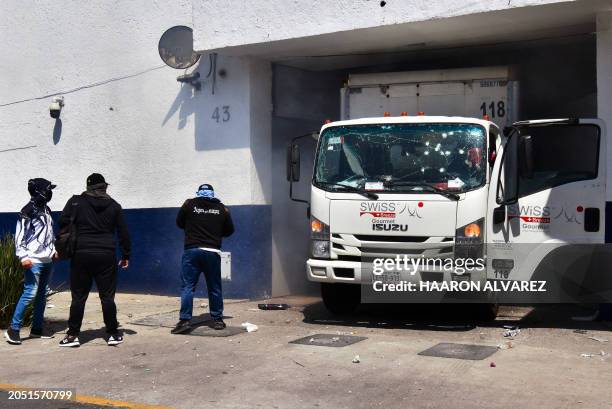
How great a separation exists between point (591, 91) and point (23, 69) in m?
10.1

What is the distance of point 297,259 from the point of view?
1342 cm

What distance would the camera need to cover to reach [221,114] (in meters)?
12.7

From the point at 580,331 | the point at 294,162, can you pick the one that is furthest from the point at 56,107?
the point at 580,331

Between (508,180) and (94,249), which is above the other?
(508,180)

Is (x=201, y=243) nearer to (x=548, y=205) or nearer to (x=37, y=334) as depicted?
(x=37, y=334)

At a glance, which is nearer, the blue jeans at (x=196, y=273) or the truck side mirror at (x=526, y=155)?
the truck side mirror at (x=526, y=155)

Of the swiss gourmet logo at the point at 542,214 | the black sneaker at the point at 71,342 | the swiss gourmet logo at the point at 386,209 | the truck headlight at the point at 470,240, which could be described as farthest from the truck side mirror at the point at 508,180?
Result: the black sneaker at the point at 71,342

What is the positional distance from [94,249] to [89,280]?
0.35m

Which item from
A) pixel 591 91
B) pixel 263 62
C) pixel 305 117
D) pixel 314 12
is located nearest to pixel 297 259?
pixel 305 117

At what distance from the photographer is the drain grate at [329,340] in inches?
337

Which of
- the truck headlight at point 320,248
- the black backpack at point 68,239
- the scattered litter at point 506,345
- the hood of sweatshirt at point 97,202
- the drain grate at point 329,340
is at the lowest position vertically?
the scattered litter at point 506,345

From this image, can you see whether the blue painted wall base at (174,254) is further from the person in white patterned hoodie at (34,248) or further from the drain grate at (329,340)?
the drain grate at (329,340)

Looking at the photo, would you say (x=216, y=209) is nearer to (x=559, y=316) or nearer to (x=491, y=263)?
(x=491, y=263)

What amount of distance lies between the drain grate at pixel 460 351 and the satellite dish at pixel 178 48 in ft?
21.9
